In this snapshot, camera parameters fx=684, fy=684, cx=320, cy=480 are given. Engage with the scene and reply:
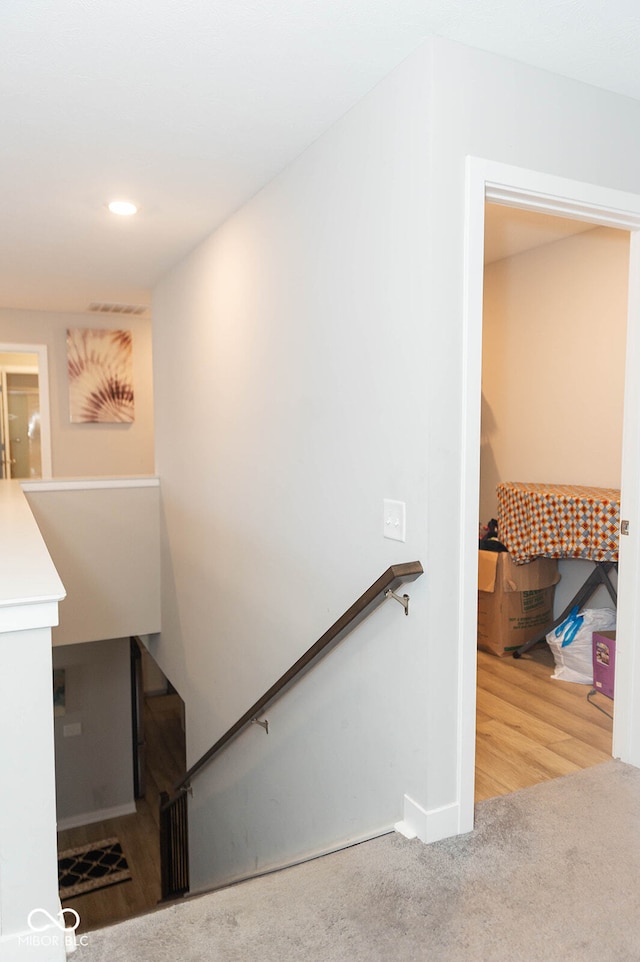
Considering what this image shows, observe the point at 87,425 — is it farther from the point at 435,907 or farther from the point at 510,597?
the point at 435,907

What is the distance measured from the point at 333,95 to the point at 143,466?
16.4ft

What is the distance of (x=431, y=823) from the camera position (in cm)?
210

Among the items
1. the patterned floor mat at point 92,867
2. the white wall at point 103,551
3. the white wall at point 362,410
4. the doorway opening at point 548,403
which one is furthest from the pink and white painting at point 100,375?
the patterned floor mat at point 92,867

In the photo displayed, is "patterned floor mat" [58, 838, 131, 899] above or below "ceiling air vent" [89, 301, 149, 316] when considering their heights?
below

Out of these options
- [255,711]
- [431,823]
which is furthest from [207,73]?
[255,711]

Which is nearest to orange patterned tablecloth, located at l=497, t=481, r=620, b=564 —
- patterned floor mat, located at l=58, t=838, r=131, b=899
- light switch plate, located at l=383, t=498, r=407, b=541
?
light switch plate, located at l=383, t=498, r=407, b=541

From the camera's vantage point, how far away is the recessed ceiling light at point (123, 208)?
3338 mm

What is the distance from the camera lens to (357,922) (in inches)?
69.7

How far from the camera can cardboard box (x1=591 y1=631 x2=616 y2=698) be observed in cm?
330

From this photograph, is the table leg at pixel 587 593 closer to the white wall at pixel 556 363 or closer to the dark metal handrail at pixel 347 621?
the white wall at pixel 556 363

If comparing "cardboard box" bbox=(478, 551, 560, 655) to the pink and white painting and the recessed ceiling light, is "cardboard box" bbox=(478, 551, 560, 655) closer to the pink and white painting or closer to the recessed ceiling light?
the recessed ceiling light

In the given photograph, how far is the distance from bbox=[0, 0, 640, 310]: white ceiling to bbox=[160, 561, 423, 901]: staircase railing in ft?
5.00

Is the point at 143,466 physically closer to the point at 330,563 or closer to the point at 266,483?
the point at 266,483

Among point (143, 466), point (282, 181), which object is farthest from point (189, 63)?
point (143, 466)
